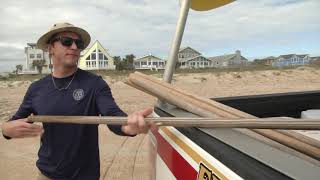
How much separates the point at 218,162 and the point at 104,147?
20.9 ft

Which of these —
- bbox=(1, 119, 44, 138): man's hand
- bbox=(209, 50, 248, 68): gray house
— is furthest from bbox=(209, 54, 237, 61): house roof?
bbox=(1, 119, 44, 138): man's hand

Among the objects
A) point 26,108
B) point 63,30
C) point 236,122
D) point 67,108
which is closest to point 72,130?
point 67,108

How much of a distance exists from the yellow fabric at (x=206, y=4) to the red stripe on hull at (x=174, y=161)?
134 cm

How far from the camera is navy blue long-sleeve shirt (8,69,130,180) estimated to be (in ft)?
8.99

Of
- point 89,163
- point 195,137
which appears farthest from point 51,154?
point 195,137

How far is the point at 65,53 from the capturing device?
2850 mm

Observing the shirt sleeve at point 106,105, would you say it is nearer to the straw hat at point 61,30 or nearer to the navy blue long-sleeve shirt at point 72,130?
the navy blue long-sleeve shirt at point 72,130

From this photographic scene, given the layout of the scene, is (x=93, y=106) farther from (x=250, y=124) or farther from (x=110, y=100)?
(x=250, y=124)

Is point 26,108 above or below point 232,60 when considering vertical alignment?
above

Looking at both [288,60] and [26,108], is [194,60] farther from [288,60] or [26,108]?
[26,108]

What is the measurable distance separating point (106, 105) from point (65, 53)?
1.42 ft

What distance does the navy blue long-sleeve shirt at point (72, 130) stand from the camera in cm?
274

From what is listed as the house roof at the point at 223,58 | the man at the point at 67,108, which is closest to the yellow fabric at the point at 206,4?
the man at the point at 67,108

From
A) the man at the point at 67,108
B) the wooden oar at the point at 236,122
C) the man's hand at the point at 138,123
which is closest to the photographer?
the wooden oar at the point at 236,122
